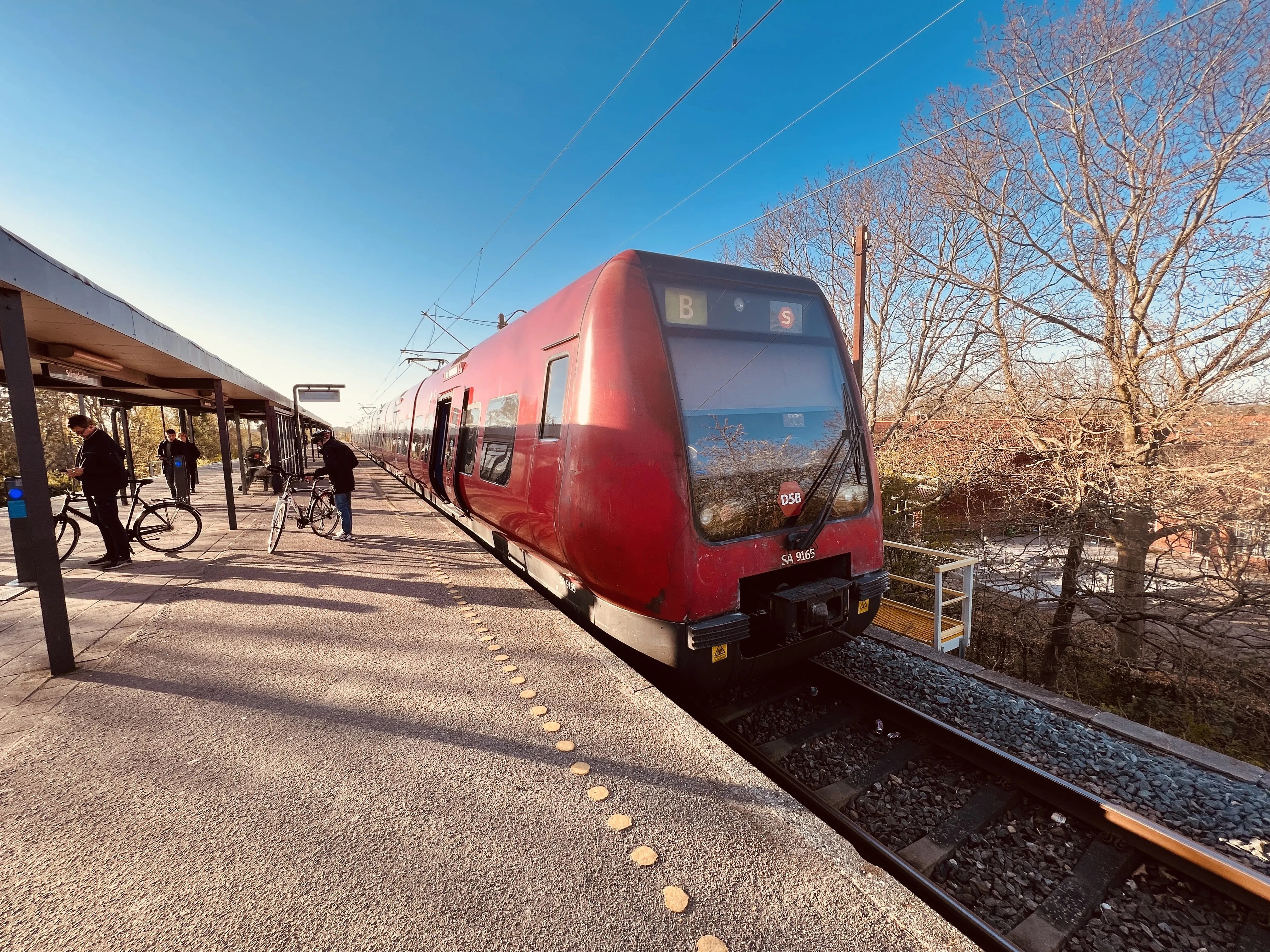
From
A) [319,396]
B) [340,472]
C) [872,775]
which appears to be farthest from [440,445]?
[319,396]

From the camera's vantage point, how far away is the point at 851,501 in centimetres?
378

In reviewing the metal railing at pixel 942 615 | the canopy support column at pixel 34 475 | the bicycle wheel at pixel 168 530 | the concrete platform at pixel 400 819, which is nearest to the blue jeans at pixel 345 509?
the bicycle wheel at pixel 168 530

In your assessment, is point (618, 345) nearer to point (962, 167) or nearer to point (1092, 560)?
point (1092, 560)

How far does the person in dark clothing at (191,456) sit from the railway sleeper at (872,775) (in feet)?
48.7

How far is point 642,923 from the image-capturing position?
173cm

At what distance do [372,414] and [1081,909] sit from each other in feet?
110

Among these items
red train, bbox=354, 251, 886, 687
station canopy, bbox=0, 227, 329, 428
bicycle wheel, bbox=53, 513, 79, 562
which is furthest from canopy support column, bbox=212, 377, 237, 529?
red train, bbox=354, 251, 886, 687

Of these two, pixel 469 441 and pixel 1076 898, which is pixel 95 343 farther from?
pixel 1076 898

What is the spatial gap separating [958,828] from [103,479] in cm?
889

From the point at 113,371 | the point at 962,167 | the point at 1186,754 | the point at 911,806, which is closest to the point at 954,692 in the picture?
the point at 1186,754

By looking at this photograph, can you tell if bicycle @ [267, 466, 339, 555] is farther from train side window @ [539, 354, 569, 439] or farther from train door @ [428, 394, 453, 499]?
train side window @ [539, 354, 569, 439]

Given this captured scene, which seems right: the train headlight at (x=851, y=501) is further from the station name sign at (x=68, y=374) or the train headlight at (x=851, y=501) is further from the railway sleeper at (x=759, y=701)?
the station name sign at (x=68, y=374)

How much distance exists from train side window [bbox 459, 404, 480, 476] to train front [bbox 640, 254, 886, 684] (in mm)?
3599

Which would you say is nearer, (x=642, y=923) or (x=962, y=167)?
(x=642, y=923)
